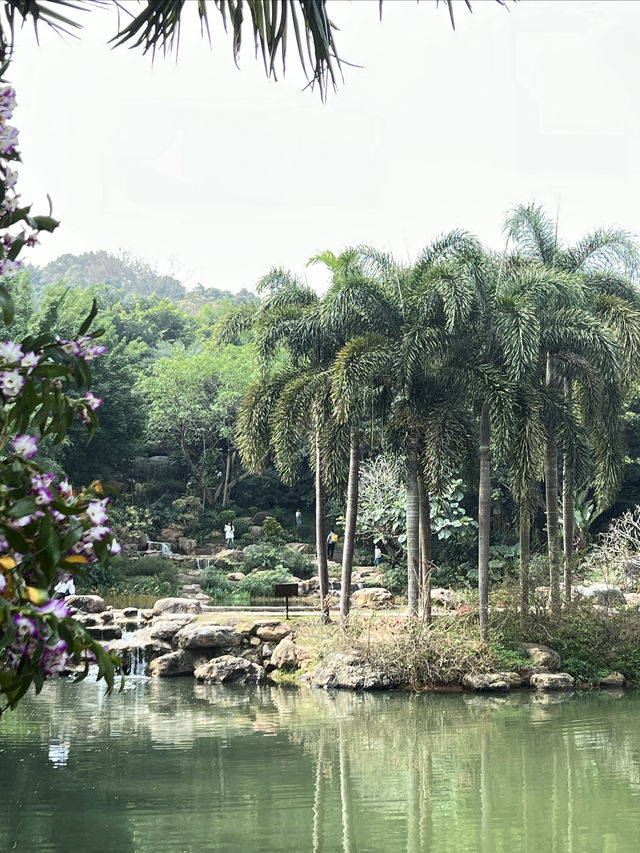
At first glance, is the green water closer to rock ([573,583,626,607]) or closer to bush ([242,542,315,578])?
rock ([573,583,626,607])

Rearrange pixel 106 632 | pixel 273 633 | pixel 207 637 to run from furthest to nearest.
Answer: pixel 106 632, pixel 273 633, pixel 207 637

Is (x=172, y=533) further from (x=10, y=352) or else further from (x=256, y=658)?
(x=10, y=352)

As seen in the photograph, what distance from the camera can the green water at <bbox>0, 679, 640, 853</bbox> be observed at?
305 inches

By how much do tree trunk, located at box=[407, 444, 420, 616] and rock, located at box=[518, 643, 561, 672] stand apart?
2.01 metres

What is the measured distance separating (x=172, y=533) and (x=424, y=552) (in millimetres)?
19116

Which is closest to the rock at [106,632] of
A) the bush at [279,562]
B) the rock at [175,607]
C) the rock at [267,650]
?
the rock at [175,607]

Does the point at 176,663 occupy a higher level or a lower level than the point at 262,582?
lower

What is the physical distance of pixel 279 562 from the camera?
Result: 101ft

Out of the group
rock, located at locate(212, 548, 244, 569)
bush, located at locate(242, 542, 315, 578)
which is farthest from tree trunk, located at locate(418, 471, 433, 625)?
rock, located at locate(212, 548, 244, 569)

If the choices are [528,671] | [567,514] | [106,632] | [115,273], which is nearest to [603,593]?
[567,514]

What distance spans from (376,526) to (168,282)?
3076 inches

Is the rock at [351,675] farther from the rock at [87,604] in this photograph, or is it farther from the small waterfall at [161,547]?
the small waterfall at [161,547]

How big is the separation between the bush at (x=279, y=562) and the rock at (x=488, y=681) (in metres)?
15.2

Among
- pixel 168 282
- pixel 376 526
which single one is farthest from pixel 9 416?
pixel 168 282
